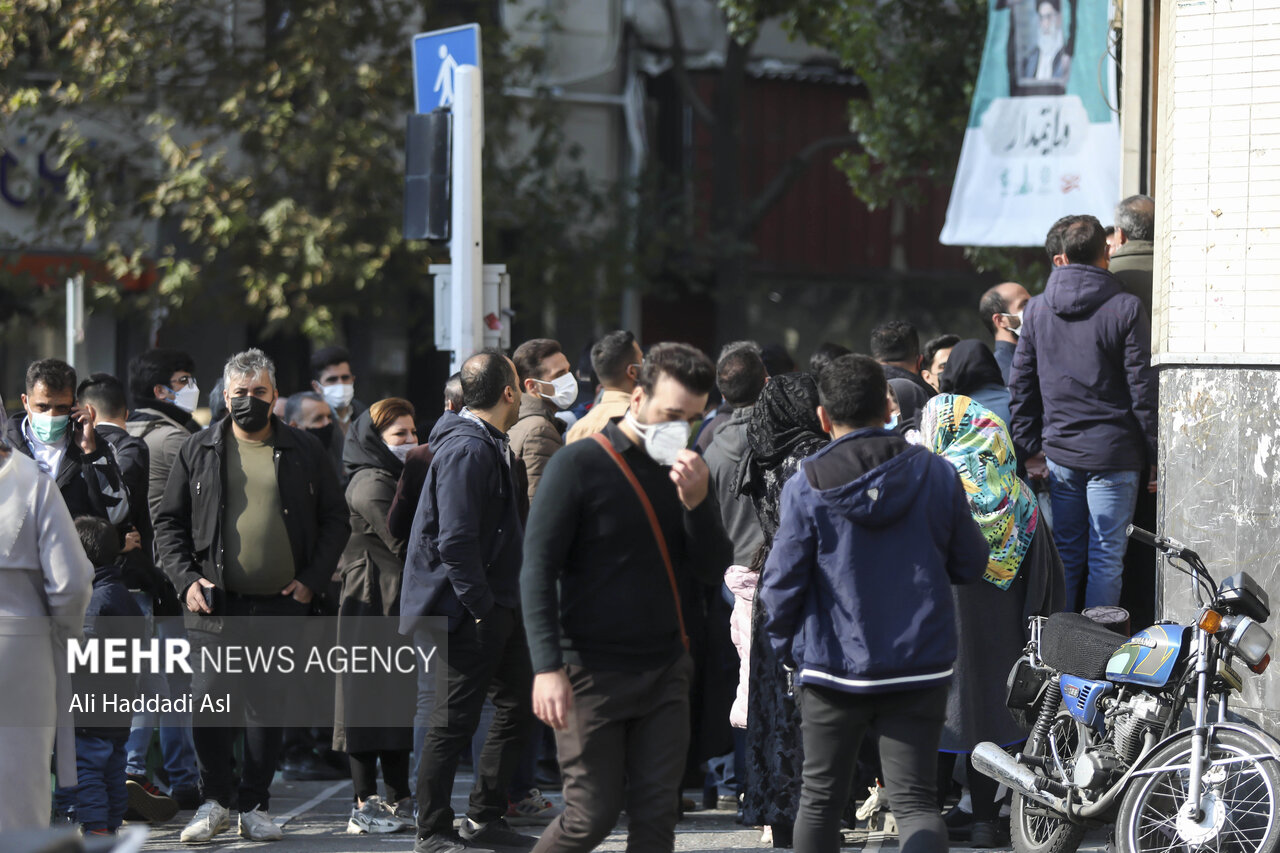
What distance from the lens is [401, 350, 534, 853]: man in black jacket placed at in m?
6.35

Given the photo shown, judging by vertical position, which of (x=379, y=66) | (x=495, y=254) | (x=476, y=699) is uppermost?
→ (x=379, y=66)

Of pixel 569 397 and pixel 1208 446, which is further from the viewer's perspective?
pixel 569 397

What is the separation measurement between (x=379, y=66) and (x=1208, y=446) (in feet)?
36.5

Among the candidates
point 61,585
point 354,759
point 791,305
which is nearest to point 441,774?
point 354,759

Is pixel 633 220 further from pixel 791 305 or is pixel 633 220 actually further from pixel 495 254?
pixel 791 305

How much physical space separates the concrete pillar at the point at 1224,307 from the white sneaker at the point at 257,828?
158 inches

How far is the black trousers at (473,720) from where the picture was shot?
648cm

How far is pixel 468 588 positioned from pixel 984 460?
2.09 metres

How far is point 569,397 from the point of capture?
7.99 metres

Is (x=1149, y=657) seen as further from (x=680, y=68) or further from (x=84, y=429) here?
(x=680, y=68)

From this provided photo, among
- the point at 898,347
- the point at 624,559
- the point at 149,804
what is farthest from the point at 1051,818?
the point at 149,804

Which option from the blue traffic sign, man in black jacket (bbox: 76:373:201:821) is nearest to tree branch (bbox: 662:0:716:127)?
the blue traffic sign

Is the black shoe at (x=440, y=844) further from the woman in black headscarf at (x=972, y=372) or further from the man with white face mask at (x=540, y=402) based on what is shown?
the woman in black headscarf at (x=972, y=372)

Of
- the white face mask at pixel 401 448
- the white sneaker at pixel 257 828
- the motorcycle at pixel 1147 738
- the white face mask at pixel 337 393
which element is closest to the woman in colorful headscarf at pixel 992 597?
the motorcycle at pixel 1147 738
